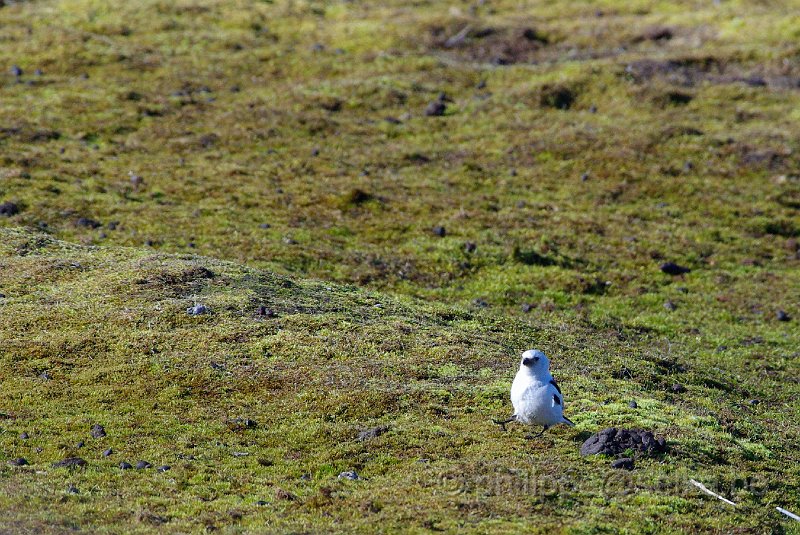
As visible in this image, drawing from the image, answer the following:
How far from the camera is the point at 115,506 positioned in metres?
17.8

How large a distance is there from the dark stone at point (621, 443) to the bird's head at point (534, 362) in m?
1.68

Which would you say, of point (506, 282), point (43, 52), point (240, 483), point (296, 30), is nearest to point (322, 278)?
point (506, 282)

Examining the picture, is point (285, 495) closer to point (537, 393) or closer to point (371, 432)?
point (371, 432)

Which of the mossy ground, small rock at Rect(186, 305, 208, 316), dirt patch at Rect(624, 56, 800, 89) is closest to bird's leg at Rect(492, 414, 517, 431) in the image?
the mossy ground

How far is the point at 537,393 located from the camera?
20.2m

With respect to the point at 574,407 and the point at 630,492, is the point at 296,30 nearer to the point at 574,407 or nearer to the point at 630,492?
the point at 574,407

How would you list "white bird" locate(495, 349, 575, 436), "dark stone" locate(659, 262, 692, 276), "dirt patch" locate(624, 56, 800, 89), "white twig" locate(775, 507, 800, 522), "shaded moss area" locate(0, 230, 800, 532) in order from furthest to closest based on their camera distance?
"dirt patch" locate(624, 56, 800, 89)
"dark stone" locate(659, 262, 692, 276)
"white bird" locate(495, 349, 575, 436)
"white twig" locate(775, 507, 800, 522)
"shaded moss area" locate(0, 230, 800, 532)

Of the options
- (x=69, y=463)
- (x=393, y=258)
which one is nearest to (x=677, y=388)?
(x=393, y=258)

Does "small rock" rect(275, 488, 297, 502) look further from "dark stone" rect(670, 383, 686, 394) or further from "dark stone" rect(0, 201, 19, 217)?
"dark stone" rect(0, 201, 19, 217)

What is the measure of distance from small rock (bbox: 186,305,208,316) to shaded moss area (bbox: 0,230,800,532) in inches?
4.4

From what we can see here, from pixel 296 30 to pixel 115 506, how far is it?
56.1m

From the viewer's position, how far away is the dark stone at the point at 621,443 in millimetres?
19891

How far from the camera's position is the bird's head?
20.1 metres

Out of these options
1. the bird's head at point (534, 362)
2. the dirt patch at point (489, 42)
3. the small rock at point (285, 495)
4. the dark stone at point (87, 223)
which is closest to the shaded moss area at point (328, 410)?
the small rock at point (285, 495)
